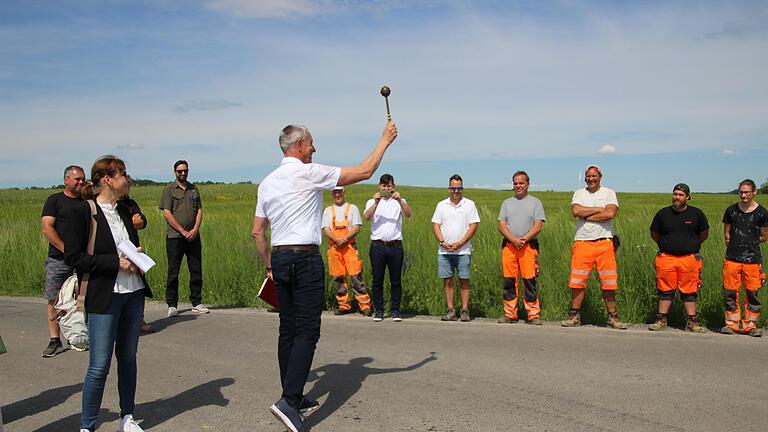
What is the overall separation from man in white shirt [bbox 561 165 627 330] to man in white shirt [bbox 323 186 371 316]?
300cm

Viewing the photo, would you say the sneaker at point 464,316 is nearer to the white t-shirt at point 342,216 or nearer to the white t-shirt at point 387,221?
the white t-shirt at point 387,221

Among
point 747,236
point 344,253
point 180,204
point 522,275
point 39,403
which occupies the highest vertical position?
point 180,204

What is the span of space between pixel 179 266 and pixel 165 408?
5019mm

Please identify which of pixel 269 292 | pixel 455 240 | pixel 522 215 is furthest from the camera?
pixel 455 240

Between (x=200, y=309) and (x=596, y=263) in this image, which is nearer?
(x=596, y=263)

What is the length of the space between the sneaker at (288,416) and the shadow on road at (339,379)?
327 mm

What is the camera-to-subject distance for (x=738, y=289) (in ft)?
27.7

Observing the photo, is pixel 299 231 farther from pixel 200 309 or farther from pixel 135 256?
pixel 200 309

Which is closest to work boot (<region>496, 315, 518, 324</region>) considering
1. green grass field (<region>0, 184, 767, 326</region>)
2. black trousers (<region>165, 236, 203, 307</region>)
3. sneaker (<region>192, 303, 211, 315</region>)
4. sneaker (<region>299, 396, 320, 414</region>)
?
green grass field (<region>0, 184, 767, 326</region>)

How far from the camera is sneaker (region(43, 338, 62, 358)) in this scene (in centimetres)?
750

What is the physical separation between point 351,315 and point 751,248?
17.8 feet

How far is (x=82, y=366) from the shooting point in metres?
7.01

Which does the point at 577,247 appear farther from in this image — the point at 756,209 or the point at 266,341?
the point at 266,341

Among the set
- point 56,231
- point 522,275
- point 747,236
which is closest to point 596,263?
point 522,275
